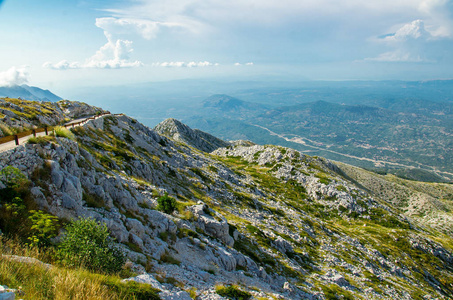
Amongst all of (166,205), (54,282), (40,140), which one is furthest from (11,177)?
(166,205)

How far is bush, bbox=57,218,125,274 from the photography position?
418 inches

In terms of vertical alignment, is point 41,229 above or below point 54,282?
above

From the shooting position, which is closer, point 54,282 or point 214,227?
point 54,282

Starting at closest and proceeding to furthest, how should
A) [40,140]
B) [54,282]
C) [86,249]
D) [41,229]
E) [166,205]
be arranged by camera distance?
1. [54,282]
2. [86,249]
3. [41,229]
4. [40,140]
5. [166,205]

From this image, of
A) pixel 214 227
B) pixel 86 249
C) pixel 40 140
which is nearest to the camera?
pixel 86 249

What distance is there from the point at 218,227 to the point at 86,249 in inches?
740

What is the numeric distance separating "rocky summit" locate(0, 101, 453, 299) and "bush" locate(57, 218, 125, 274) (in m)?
2.30

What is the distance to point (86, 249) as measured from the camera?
→ 10617 millimetres

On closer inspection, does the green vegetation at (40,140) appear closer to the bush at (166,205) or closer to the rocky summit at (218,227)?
the rocky summit at (218,227)

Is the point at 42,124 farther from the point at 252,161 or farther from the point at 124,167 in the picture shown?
the point at 252,161

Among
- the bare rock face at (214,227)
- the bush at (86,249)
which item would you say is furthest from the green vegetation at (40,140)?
the bare rock face at (214,227)

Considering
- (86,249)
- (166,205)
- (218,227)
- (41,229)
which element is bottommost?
(218,227)

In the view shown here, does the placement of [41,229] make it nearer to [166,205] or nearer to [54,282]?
[54,282]

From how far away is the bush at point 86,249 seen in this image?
1062cm
